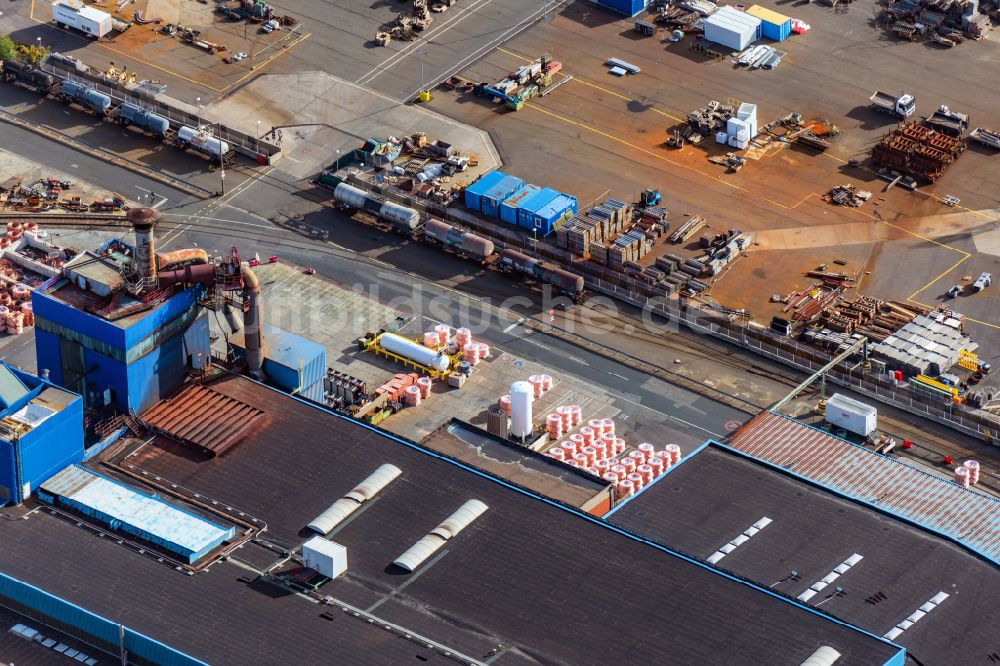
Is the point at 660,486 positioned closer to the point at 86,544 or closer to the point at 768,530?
the point at 768,530

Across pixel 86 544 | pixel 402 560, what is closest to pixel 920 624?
pixel 402 560

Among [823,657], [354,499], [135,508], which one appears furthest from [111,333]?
[823,657]

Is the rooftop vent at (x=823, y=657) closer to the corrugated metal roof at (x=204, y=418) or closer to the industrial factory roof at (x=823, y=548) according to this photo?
the industrial factory roof at (x=823, y=548)

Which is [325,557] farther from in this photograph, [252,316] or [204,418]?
[252,316]

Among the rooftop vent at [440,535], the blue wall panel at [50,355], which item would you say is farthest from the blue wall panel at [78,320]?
the rooftop vent at [440,535]

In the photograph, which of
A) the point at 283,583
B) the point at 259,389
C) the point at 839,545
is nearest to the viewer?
the point at 283,583
